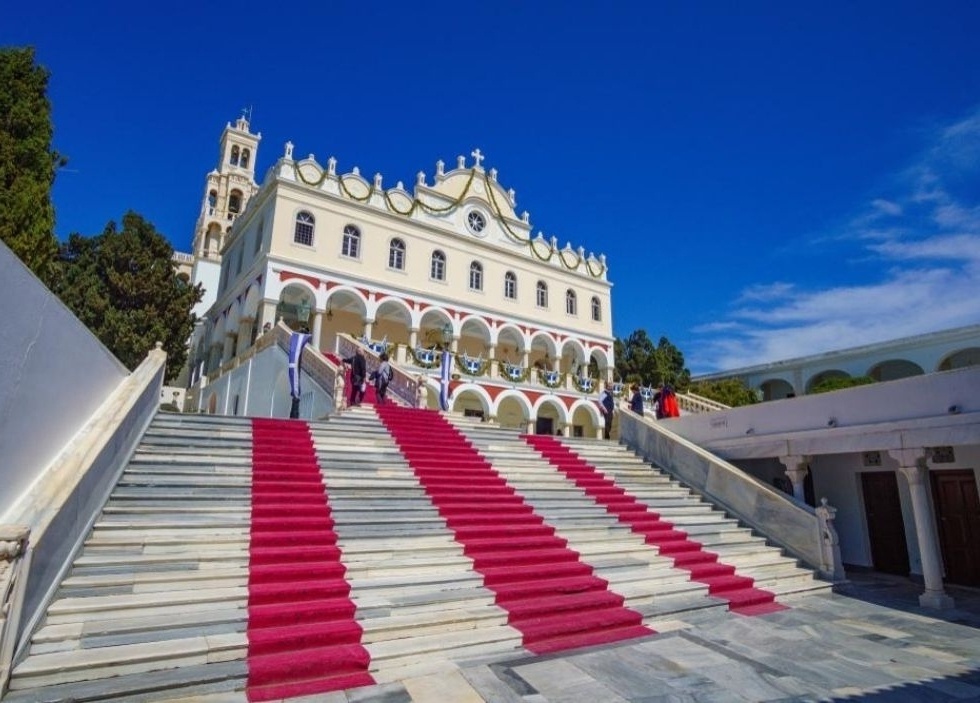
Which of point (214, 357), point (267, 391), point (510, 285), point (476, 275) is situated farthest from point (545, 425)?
point (214, 357)

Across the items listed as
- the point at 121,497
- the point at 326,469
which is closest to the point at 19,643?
the point at 121,497

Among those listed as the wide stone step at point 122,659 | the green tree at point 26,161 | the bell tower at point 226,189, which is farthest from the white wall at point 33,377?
the bell tower at point 226,189

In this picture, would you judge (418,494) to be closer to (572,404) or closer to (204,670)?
(204,670)

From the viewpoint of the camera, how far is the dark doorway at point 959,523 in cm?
962

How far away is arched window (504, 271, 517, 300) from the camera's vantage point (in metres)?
28.3

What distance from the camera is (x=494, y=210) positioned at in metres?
29.1

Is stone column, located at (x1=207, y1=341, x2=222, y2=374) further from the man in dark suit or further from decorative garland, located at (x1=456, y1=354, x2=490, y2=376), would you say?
the man in dark suit

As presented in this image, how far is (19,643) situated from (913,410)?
11515 mm

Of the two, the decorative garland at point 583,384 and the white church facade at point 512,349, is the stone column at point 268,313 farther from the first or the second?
the decorative garland at point 583,384

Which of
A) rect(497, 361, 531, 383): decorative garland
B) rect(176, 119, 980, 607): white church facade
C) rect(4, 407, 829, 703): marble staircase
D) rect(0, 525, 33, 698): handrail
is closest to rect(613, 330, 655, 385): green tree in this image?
rect(176, 119, 980, 607): white church facade

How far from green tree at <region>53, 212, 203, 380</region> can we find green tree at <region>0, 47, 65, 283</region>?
6.15 m

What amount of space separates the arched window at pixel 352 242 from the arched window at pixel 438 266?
363cm

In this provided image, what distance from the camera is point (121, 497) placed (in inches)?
253

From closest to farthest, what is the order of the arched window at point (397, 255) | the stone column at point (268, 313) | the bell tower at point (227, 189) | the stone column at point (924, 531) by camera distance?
the stone column at point (924, 531)
the stone column at point (268, 313)
the arched window at point (397, 255)
the bell tower at point (227, 189)
